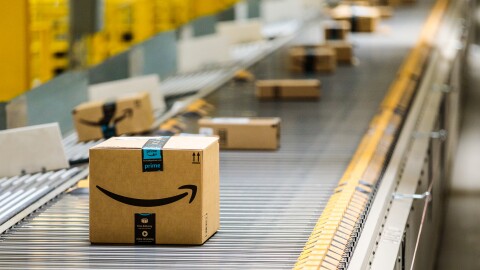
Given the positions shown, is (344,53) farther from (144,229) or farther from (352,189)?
(144,229)

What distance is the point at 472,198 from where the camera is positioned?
1230 cm

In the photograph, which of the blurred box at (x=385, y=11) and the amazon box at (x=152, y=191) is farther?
the blurred box at (x=385, y=11)

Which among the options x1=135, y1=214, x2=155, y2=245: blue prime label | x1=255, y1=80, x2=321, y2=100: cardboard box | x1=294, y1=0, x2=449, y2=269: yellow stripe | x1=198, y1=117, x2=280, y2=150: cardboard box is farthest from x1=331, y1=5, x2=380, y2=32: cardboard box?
x1=135, y1=214, x2=155, y2=245: blue prime label

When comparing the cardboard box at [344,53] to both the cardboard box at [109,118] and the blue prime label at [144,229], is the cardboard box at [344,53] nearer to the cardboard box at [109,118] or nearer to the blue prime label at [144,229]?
the cardboard box at [109,118]

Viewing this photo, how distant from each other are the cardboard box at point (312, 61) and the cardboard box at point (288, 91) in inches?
66.2

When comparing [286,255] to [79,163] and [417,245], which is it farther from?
[79,163]

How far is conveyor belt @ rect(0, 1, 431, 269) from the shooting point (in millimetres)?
5133

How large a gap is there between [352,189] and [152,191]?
5.65 ft

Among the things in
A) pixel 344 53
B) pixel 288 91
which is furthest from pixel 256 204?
pixel 344 53

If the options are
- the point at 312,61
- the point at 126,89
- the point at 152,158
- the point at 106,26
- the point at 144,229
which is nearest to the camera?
the point at 152,158

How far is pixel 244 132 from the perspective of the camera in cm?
795

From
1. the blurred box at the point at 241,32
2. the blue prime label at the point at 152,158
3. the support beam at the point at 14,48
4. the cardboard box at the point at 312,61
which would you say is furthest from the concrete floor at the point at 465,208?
the blue prime label at the point at 152,158

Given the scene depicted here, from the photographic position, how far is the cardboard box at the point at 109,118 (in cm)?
835

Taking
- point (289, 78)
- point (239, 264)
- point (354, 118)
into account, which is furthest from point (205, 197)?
point (289, 78)
